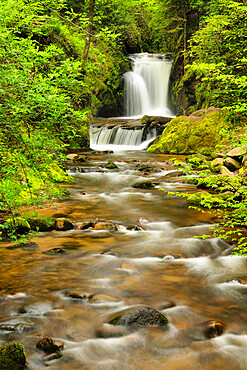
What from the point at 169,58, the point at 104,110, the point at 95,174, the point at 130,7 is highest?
the point at 130,7

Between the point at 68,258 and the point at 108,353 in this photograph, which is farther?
the point at 68,258

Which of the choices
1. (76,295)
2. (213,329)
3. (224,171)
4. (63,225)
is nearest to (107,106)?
(224,171)

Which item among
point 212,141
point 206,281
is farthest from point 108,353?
point 212,141

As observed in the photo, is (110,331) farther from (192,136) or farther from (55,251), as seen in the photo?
(192,136)

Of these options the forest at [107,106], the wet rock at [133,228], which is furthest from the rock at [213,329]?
the wet rock at [133,228]

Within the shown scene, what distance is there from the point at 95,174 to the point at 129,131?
9245 millimetres

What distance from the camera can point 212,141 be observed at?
15.3 meters

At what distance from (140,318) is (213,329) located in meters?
0.78

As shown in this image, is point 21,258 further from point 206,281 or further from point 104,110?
point 104,110

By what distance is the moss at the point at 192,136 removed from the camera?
50.1 ft

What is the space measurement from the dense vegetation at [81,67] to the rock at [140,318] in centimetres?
157

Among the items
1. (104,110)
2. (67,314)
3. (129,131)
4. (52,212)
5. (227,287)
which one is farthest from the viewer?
A: (104,110)

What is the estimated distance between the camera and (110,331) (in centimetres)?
314

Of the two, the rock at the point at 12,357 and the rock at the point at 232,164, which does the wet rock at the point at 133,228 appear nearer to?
the rock at the point at 12,357
